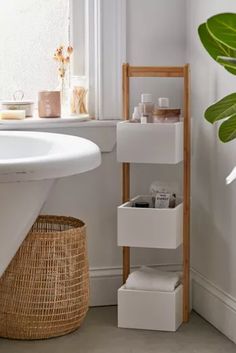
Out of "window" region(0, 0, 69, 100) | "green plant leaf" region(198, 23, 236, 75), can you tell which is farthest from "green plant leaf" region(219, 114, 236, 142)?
"window" region(0, 0, 69, 100)

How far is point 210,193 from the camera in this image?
129 inches

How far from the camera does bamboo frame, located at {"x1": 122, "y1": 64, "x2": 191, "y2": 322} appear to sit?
316cm

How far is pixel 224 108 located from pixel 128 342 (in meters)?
1.49

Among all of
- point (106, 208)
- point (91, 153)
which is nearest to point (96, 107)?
point (106, 208)

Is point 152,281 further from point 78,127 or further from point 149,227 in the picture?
point 78,127

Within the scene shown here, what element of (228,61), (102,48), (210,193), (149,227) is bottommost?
(149,227)

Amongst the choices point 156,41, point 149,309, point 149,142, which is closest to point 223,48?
point 149,142

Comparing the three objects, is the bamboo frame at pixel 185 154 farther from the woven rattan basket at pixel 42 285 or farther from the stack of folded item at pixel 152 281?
the woven rattan basket at pixel 42 285

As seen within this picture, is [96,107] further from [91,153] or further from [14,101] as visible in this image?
[91,153]

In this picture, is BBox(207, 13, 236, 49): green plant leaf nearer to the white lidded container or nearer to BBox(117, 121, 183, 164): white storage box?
BBox(117, 121, 183, 164): white storage box

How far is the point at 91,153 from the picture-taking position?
2.50m

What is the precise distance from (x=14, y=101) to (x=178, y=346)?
1.22 meters

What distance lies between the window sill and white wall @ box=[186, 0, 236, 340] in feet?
1.18

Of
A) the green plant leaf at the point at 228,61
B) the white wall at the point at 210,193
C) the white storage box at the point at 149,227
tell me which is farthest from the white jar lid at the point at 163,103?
the green plant leaf at the point at 228,61
